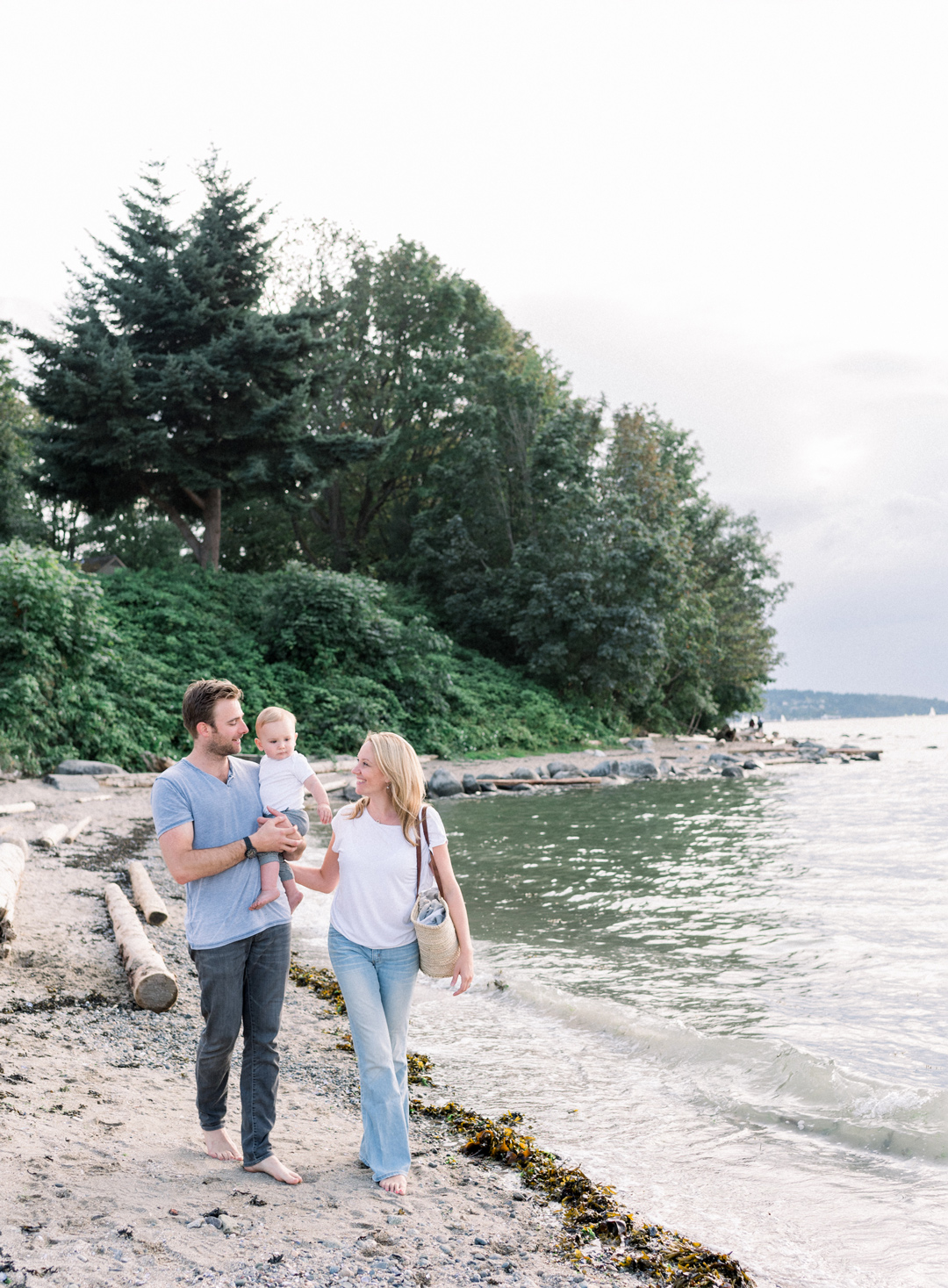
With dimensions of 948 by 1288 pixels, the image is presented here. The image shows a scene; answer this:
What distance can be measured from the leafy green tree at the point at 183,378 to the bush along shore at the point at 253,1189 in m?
23.5

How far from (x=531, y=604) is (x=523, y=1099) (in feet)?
92.6

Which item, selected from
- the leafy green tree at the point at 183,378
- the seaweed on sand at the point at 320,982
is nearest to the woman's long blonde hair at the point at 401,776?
the seaweed on sand at the point at 320,982

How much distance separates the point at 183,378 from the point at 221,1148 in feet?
85.1

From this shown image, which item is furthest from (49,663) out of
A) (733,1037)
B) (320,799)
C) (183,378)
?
(733,1037)

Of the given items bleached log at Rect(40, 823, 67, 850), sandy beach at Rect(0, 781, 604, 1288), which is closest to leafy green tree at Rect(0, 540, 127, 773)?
bleached log at Rect(40, 823, 67, 850)

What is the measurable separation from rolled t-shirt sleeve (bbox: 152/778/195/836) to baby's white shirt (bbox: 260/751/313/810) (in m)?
0.35

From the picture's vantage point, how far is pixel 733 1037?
245 inches

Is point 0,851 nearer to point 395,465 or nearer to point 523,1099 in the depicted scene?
point 523,1099

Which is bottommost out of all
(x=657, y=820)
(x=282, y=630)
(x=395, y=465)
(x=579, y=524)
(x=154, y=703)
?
(x=657, y=820)

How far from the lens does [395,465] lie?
3975cm

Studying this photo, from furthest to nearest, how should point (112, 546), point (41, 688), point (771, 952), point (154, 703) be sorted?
1. point (112, 546)
2. point (154, 703)
3. point (41, 688)
4. point (771, 952)

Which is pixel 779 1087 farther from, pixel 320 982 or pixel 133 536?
pixel 133 536

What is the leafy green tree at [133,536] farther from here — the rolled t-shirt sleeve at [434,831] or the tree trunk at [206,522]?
the rolled t-shirt sleeve at [434,831]

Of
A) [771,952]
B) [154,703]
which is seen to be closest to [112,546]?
[154,703]
